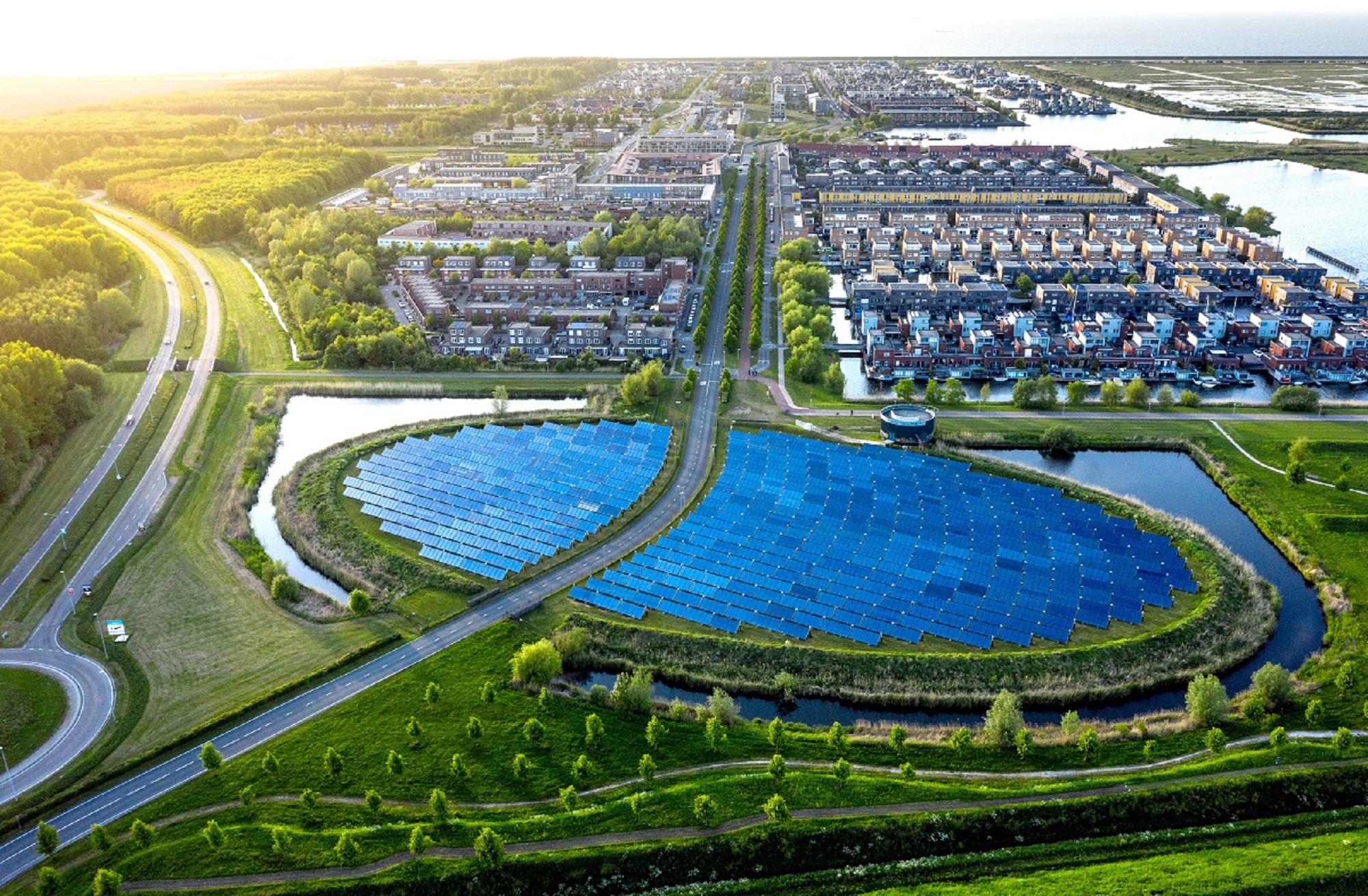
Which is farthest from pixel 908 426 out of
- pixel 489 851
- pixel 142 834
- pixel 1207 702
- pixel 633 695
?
pixel 142 834

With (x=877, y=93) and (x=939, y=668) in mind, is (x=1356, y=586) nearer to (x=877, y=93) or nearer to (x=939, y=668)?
(x=939, y=668)

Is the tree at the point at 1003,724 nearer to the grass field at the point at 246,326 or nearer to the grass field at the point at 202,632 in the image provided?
the grass field at the point at 202,632

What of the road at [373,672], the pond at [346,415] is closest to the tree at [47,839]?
the road at [373,672]

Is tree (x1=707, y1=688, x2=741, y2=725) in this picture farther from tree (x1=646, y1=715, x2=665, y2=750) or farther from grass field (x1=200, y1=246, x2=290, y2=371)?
grass field (x1=200, y1=246, x2=290, y2=371)

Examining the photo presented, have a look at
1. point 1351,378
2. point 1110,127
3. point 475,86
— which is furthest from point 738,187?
point 475,86

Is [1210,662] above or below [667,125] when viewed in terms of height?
below

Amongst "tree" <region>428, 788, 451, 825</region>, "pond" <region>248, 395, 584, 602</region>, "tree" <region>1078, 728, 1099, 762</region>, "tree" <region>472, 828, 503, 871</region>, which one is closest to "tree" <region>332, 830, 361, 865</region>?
"tree" <region>428, 788, 451, 825</region>
